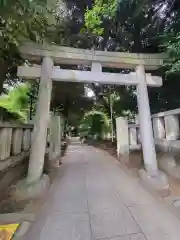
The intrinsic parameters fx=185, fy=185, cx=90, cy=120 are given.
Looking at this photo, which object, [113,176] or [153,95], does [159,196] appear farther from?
[153,95]

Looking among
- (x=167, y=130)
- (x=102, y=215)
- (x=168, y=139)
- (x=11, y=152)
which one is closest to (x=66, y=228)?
(x=102, y=215)

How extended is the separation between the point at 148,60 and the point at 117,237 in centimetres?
461

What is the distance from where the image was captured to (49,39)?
16.0 ft

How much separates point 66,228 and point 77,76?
3.60m

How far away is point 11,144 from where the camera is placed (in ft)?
14.8

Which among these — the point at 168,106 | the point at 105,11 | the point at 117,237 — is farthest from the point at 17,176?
the point at 105,11

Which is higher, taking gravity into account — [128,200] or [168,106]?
[168,106]

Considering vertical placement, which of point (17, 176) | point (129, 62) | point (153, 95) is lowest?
point (17, 176)

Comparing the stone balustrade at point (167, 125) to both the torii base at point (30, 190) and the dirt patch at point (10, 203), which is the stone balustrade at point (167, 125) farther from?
the dirt patch at point (10, 203)

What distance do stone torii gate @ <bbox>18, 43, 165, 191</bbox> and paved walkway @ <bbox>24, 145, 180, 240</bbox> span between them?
2.75ft

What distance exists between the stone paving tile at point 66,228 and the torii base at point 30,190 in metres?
1.08

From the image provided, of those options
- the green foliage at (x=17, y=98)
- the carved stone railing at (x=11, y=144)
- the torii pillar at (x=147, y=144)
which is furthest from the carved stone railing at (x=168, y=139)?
the green foliage at (x=17, y=98)

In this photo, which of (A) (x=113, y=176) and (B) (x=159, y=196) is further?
(A) (x=113, y=176)

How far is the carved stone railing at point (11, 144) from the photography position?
3.80 metres
